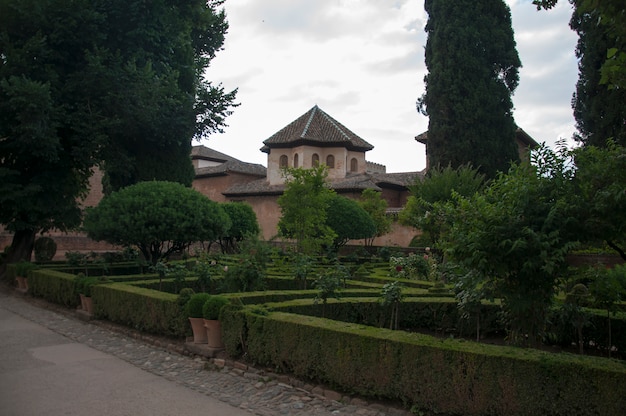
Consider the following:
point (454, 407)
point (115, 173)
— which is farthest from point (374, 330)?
point (115, 173)

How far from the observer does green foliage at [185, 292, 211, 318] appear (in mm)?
7785

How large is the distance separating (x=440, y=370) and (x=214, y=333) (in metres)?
3.74

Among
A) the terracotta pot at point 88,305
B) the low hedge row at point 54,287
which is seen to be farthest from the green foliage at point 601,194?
the low hedge row at point 54,287

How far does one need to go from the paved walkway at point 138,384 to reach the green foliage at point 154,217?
4.35 metres

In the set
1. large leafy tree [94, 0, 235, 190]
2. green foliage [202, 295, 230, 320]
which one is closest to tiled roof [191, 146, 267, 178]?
large leafy tree [94, 0, 235, 190]

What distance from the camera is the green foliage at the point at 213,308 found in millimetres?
7488

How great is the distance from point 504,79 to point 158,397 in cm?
2387

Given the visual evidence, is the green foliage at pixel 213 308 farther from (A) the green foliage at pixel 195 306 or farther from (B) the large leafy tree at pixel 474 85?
(B) the large leafy tree at pixel 474 85

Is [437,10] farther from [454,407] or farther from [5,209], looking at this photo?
[454,407]

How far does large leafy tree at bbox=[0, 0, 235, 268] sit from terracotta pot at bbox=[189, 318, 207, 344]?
9.88 m

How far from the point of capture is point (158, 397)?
5.77m

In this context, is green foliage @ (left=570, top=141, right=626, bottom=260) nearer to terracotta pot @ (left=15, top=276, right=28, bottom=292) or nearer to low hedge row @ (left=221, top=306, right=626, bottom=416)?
low hedge row @ (left=221, top=306, right=626, bottom=416)

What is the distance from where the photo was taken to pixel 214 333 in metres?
7.55

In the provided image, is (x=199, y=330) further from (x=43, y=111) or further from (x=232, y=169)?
(x=232, y=169)
